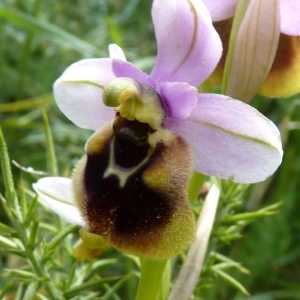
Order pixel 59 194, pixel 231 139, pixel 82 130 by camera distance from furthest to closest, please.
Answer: pixel 82 130, pixel 59 194, pixel 231 139

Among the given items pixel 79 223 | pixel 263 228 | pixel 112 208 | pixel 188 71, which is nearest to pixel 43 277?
pixel 79 223

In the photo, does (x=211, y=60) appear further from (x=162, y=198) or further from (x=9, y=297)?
(x=9, y=297)

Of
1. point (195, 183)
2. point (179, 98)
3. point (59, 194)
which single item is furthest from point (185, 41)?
point (59, 194)

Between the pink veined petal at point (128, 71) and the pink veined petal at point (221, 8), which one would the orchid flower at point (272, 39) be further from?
the pink veined petal at point (128, 71)

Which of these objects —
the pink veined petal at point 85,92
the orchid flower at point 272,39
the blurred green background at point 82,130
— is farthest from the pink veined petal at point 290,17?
the blurred green background at point 82,130

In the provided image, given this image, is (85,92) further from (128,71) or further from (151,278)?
(151,278)

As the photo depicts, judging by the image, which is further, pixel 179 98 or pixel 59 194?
pixel 59 194
